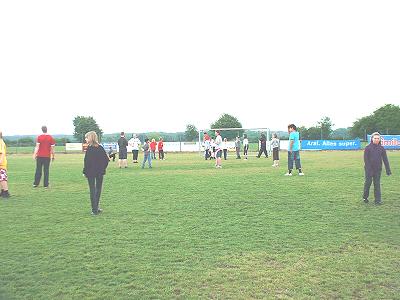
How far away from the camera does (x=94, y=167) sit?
9031 mm

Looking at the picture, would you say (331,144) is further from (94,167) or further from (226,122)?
(94,167)

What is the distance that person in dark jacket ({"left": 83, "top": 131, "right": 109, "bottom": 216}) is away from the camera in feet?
29.5

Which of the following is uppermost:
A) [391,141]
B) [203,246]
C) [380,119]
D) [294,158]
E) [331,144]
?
[380,119]

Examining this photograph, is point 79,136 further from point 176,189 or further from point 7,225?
point 7,225

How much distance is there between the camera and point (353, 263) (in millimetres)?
5465

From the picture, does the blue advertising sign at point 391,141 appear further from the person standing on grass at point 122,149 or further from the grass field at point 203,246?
the grass field at point 203,246

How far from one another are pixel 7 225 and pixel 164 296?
4675 millimetres

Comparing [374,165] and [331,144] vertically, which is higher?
[374,165]

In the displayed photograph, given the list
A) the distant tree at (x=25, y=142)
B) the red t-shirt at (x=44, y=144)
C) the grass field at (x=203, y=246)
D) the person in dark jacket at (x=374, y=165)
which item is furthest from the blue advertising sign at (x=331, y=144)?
the person in dark jacket at (x=374, y=165)

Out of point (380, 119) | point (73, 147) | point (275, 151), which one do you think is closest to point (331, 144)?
point (275, 151)

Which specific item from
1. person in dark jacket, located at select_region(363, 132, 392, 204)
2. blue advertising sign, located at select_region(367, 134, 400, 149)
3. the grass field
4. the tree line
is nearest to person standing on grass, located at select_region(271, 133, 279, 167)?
the grass field

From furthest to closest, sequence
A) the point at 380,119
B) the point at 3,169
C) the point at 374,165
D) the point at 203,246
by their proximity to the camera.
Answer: the point at 380,119
the point at 3,169
the point at 374,165
the point at 203,246

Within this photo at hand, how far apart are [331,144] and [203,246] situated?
44.8m

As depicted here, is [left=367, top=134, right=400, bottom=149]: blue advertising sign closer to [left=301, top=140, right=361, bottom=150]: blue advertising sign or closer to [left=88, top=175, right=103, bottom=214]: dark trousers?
[left=301, top=140, right=361, bottom=150]: blue advertising sign
